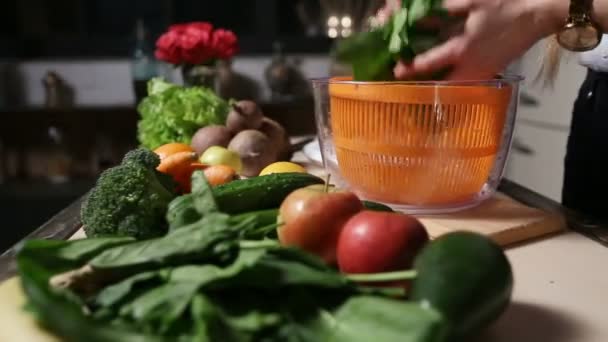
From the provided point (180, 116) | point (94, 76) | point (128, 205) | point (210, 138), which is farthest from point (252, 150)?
point (94, 76)

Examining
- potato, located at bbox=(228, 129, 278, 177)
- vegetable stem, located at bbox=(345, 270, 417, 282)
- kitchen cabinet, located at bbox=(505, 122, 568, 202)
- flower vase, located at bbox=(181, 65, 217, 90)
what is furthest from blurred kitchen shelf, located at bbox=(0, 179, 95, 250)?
vegetable stem, located at bbox=(345, 270, 417, 282)

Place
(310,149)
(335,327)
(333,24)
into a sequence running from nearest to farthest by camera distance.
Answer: (335,327) → (310,149) → (333,24)

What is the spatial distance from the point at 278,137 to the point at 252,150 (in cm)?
13

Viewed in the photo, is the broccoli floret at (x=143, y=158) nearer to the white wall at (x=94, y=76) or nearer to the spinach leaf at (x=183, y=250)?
the spinach leaf at (x=183, y=250)

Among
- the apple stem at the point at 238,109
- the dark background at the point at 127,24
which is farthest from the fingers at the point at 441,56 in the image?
the dark background at the point at 127,24

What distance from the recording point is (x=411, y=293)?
18.5 inches

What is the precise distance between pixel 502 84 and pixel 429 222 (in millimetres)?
216

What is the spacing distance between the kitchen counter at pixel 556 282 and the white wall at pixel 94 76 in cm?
200

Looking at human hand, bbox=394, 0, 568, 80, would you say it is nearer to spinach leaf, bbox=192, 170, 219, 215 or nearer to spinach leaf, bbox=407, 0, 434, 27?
spinach leaf, bbox=407, 0, 434, 27

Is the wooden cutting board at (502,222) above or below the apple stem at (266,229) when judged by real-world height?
below

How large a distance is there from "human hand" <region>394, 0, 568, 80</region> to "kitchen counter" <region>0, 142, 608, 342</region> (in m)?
0.24

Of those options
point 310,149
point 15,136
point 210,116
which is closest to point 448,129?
point 310,149

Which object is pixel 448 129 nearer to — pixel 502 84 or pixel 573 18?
pixel 502 84

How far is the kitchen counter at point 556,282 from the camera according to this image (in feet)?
1.73
